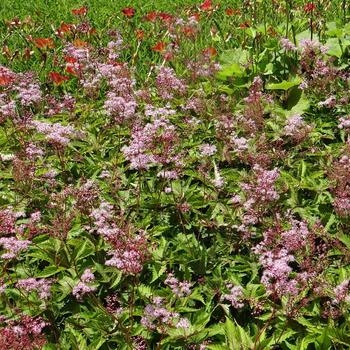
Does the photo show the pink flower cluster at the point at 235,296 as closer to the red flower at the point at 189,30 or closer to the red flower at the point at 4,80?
the red flower at the point at 4,80

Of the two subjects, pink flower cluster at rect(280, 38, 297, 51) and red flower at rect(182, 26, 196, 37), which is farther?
red flower at rect(182, 26, 196, 37)

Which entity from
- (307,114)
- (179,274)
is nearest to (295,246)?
(179,274)

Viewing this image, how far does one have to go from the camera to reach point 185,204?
4383 millimetres

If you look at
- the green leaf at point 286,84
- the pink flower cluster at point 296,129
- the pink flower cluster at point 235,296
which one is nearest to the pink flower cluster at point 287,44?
the green leaf at point 286,84

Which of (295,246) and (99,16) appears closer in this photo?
(295,246)

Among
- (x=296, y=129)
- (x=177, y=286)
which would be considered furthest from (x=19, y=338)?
(x=296, y=129)

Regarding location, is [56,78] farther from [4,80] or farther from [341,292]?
[341,292]

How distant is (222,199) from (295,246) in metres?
1.38

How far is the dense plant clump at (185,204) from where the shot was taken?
3.52 m

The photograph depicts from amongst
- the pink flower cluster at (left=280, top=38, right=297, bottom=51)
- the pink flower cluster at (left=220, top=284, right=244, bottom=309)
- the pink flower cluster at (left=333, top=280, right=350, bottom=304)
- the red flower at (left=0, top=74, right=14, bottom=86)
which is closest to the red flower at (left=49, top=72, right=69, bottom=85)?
the red flower at (left=0, top=74, right=14, bottom=86)

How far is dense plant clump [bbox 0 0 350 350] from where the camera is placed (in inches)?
138

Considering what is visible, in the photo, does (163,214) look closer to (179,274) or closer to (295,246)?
(179,274)

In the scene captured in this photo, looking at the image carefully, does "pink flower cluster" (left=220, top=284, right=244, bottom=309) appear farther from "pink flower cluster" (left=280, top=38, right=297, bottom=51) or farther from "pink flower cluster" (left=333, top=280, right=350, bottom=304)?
"pink flower cluster" (left=280, top=38, right=297, bottom=51)

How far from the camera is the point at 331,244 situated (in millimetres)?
4098
